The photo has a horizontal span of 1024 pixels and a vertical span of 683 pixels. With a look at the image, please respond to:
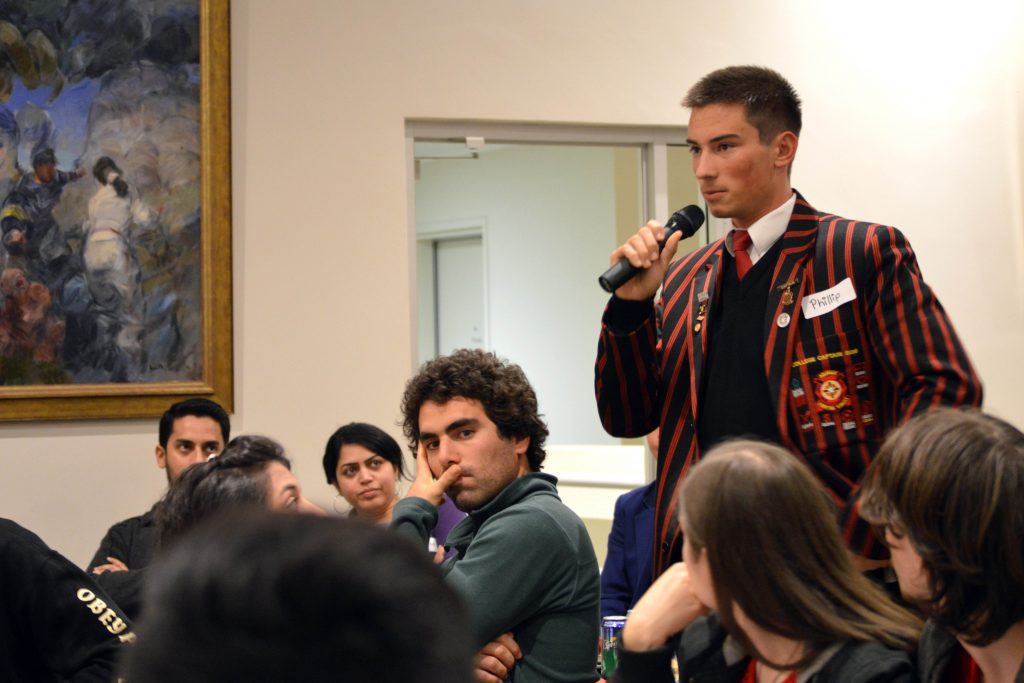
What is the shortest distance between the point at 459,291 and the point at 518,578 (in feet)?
18.5

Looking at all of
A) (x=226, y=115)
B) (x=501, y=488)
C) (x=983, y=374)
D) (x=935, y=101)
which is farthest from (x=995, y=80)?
(x=501, y=488)

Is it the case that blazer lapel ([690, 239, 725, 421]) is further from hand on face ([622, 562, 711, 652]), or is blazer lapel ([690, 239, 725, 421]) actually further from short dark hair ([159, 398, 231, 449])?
short dark hair ([159, 398, 231, 449])

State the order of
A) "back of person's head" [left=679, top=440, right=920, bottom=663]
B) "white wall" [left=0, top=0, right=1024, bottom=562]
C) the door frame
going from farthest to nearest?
the door frame < "white wall" [left=0, top=0, right=1024, bottom=562] < "back of person's head" [left=679, top=440, right=920, bottom=663]

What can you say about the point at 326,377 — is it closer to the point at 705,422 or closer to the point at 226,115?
the point at 226,115

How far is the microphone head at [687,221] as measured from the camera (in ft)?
7.43

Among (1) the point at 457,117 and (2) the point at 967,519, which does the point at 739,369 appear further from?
(1) the point at 457,117

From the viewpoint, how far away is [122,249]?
160 inches

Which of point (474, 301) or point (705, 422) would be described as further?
point (474, 301)

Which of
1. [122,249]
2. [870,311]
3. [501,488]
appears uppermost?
[122,249]

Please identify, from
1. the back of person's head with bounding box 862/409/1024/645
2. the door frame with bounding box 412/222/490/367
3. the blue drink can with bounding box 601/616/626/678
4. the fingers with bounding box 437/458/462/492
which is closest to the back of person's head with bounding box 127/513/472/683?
the back of person's head with bounding box 862/409/1024/645

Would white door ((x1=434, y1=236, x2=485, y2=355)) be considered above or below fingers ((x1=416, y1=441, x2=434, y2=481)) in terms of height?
above

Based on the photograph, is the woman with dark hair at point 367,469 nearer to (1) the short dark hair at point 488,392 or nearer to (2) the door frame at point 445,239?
(1) the short dark hair at point 488,392

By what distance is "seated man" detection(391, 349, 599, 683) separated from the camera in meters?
2.16

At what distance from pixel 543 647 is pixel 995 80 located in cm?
347
